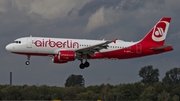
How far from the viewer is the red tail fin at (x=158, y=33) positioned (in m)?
101

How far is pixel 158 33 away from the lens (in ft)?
336

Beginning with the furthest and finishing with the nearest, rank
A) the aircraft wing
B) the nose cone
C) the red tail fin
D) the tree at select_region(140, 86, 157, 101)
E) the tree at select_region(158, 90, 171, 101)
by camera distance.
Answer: the tree at select_region(140, 86, 157, 101)
the tree at select_region(158, 90, 171, 101)
the red tail fin
the aircraft wing
the nose cone

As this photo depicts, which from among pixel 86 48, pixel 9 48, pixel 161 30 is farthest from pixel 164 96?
pixel 9 48

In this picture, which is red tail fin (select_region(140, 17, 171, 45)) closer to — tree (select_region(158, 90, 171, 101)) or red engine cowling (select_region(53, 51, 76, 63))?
red engine cowling (select_region(53, 51, 76, 63))

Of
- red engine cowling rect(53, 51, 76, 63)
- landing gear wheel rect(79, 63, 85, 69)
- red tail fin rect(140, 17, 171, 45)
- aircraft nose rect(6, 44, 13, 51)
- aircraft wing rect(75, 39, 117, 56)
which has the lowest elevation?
landing gear wheel rect(79, 63, 85, 69)

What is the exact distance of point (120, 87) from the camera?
13338 cm

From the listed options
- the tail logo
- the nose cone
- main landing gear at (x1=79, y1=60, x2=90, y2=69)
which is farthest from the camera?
the tail logo

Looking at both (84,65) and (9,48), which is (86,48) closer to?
(84,65)

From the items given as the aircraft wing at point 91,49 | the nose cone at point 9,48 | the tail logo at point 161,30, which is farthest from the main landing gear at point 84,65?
the tail logo at point 161,30

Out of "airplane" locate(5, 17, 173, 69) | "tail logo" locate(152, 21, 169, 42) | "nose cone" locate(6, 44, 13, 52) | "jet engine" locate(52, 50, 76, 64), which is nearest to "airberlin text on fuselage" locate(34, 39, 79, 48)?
"airplane" locate(5, 17, 173, 69)

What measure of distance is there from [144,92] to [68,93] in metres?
17.3

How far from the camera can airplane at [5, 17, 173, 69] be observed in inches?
3629

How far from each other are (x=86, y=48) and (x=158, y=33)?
14.6 meters

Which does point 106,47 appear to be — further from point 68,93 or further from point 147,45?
point 68,93
